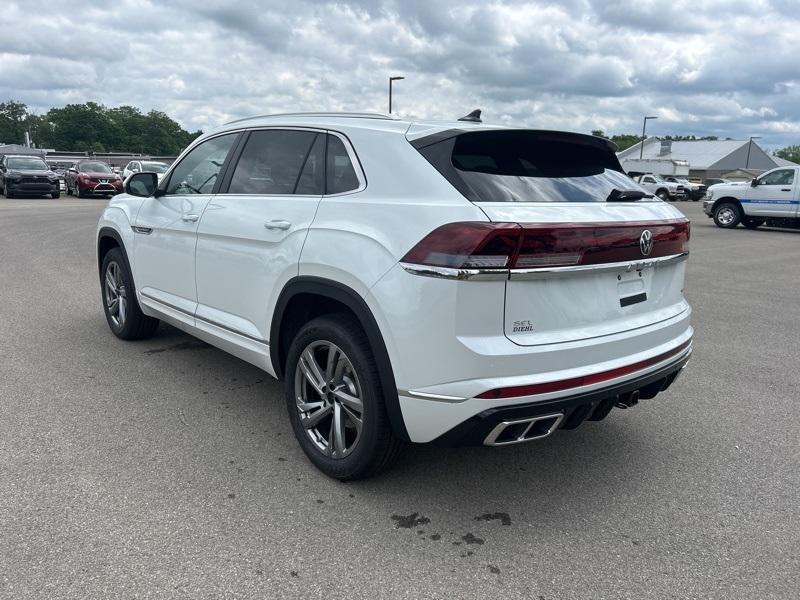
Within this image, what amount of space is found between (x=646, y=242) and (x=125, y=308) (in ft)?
14.2

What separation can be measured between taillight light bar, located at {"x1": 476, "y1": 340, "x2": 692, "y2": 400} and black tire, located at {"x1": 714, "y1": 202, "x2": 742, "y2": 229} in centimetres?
2018

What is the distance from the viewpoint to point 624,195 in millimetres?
3193

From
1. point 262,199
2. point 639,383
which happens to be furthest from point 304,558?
point 262,199

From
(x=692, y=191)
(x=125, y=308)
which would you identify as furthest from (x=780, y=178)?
(x=692, y=191)

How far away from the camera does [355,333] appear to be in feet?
9.86

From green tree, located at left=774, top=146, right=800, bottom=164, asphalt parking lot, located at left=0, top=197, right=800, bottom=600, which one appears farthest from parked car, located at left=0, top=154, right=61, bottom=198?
green tree, located at left=774, top=146, right=800, bottom=164

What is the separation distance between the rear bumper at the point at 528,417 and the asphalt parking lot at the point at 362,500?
478mm

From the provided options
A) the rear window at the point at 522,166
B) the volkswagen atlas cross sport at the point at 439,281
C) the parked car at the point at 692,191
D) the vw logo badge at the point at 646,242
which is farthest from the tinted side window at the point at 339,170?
the parked car at the point at 692,191

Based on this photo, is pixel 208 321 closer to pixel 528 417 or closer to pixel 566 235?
pixel 528 417

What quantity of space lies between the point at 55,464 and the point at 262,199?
1.78 metres

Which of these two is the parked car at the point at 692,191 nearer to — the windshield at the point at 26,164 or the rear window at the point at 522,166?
the windshield at the point at 26,164

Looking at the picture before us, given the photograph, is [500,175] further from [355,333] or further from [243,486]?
[243,486]

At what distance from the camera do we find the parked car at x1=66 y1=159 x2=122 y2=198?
27.2 m

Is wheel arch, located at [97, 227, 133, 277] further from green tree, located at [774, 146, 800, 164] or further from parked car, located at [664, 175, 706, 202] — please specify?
green tree, located at [774, 146, 800, 164]
